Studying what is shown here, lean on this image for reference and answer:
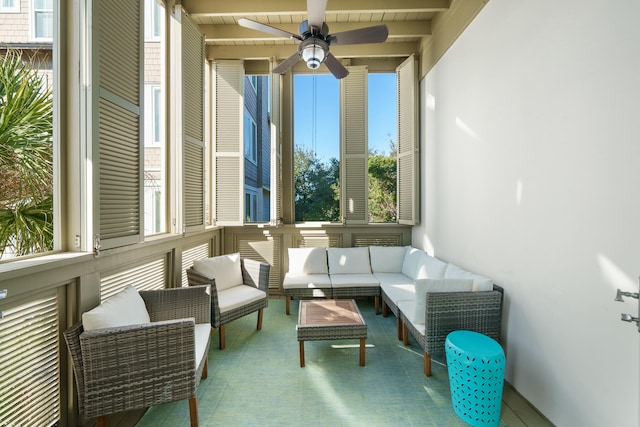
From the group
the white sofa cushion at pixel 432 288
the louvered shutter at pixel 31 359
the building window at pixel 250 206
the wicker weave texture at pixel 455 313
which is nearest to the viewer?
the louvered shutter at pixel 31 359

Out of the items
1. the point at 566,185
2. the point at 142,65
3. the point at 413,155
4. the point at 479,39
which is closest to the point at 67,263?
the point at 142,65

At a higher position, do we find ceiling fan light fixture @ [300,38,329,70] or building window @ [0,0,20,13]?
ceiling fan light fixture @ [300,38,329,70]

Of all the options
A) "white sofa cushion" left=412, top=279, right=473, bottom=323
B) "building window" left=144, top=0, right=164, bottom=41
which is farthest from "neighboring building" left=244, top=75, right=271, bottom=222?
"white sofa cushion" left=412, top=279, right=473, bottom=323

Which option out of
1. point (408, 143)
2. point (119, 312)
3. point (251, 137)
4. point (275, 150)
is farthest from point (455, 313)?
point (251, 137)

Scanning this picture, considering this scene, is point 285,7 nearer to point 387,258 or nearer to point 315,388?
point 387,258

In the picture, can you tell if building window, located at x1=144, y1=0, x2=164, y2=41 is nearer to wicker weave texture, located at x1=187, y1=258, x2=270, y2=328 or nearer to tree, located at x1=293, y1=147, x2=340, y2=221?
tree, located at x1=293, y1=147, x2=340, y2=221

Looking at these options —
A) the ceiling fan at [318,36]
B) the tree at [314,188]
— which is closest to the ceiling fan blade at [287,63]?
the ceiling fan at [318,36]

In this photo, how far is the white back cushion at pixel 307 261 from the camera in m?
4.29

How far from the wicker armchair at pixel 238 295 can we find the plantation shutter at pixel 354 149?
1755mm

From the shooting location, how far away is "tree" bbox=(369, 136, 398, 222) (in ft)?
16.3

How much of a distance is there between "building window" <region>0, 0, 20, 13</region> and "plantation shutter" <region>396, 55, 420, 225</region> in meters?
4.14

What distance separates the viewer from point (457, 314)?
2.42m

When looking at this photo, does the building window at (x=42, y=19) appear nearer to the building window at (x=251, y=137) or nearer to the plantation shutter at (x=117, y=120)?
the plantation shutter at (x=117, y=120)

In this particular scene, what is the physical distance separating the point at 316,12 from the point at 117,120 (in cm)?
175
